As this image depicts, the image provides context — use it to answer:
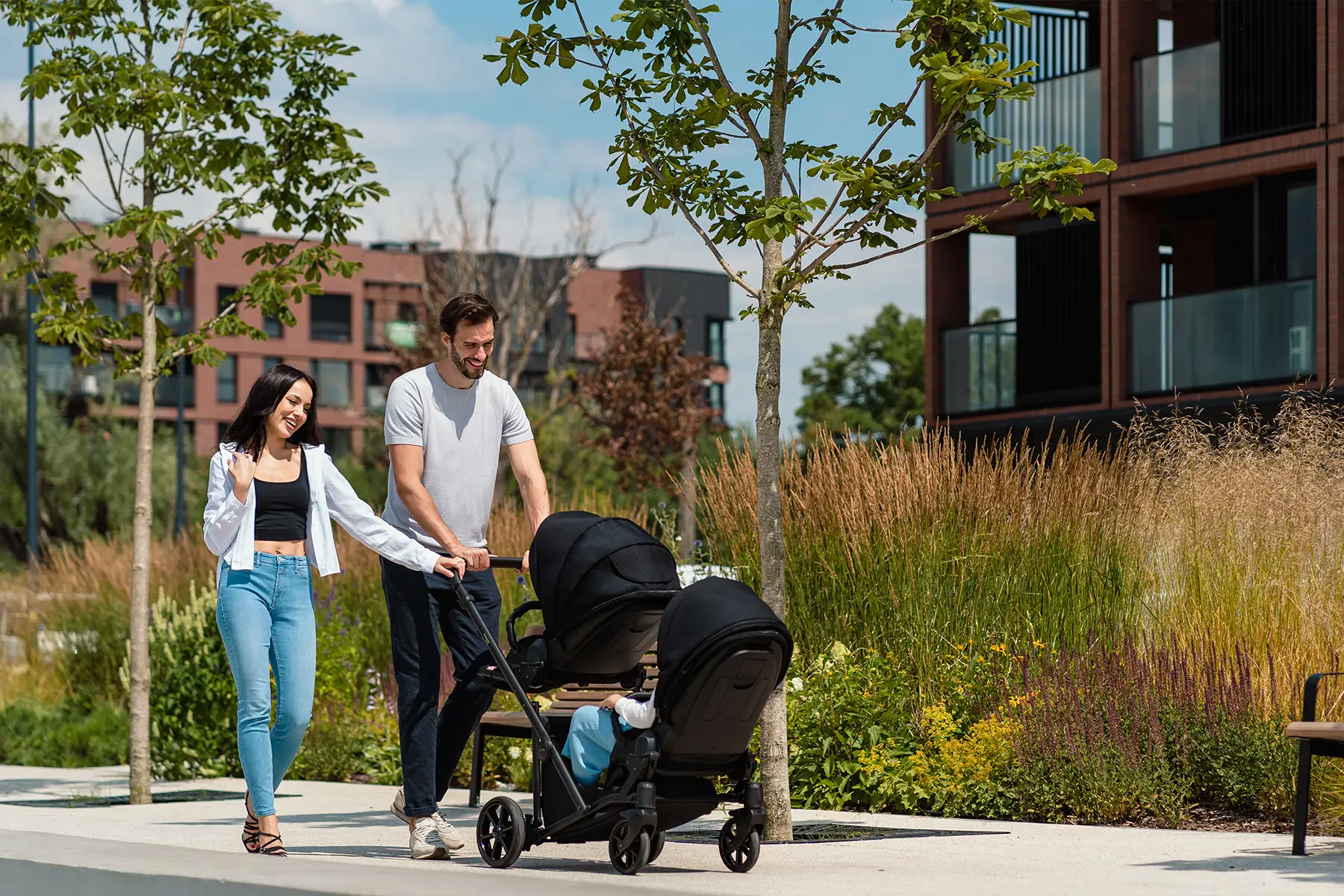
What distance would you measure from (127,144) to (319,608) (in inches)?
147

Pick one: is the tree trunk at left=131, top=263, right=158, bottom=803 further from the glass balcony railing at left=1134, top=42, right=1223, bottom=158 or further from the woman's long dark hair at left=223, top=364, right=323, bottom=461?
the glass balcony railing at left=1134, top=42, right=1223, bottom=158

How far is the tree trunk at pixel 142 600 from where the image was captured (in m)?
10.2

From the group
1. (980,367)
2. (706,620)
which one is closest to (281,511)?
(706,620)

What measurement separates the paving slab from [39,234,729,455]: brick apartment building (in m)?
54.8

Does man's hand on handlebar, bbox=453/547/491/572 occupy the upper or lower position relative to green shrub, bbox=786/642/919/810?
upper

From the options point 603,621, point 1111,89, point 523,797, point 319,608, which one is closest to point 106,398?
point 1111,89

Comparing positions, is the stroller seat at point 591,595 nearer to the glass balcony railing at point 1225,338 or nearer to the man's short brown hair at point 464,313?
the man's short brown hair at point 464,313

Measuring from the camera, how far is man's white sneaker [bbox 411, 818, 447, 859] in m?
7.15

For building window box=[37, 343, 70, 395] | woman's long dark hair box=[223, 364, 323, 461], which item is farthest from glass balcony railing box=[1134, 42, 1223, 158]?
building window box=[37, 343, 70, 395]

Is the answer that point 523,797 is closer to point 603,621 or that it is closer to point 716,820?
point 716,820

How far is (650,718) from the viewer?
6.55m

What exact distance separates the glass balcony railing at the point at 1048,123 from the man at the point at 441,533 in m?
17.7

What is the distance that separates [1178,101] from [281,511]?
1826 centimetres

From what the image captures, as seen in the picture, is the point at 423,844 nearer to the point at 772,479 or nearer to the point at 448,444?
the point at 448,444
